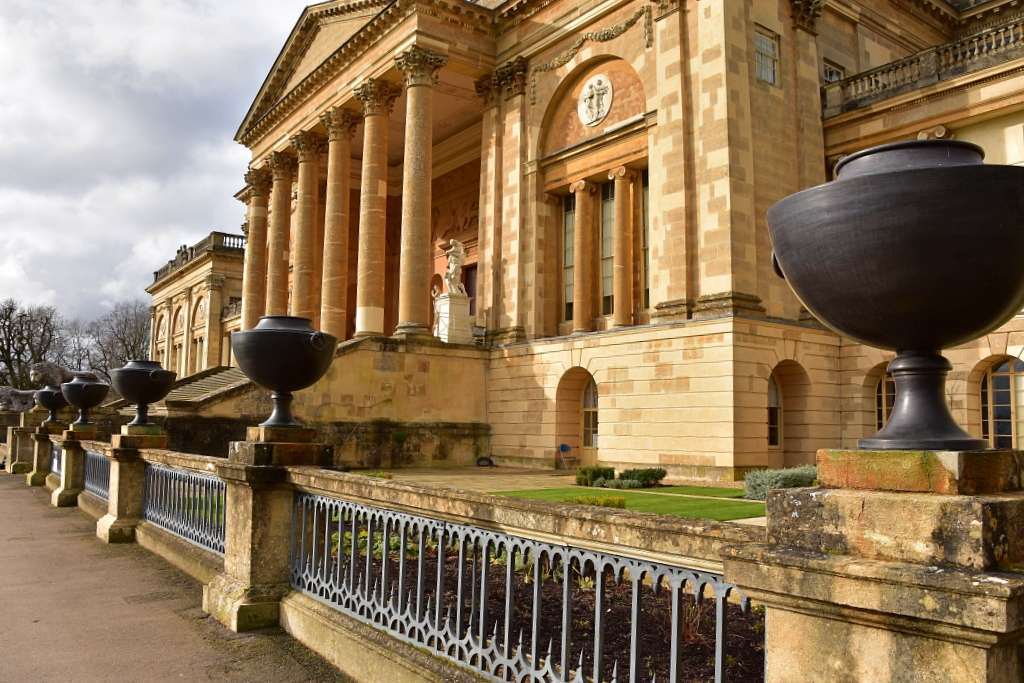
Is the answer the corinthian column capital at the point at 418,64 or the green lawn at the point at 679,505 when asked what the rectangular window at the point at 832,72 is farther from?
the green lawn at the point at 679,505

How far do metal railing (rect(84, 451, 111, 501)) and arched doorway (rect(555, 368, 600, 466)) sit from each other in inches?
469

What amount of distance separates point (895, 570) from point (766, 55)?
20.6 meters

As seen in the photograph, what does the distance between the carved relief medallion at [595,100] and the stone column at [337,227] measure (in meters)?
9.57

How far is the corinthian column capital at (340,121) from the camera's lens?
94.0ft

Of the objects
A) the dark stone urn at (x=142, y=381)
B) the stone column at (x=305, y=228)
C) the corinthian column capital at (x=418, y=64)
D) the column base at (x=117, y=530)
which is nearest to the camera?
the column base at (x=117, y=530)

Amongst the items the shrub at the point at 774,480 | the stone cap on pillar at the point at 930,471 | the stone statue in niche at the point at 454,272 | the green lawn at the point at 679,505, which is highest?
the stone statue in niche at the point at 454,272

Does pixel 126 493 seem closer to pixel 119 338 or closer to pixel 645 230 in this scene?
pixel 645 230

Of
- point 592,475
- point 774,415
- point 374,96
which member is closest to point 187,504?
point 592,475

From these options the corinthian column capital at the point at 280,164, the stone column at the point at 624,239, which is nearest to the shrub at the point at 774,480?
the stone column at the point at 624,239

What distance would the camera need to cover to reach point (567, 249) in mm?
24828

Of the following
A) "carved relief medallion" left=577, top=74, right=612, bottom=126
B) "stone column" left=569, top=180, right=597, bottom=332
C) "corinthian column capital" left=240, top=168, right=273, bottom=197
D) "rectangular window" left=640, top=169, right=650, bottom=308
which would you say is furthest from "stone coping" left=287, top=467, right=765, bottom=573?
"corinthian column capital" left=240, top=168, right=273, bottom=197

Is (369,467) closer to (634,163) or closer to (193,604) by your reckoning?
(634,163)

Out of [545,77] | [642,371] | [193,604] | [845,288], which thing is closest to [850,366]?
[642,371]

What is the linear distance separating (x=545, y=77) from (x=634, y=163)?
15.6 feet
